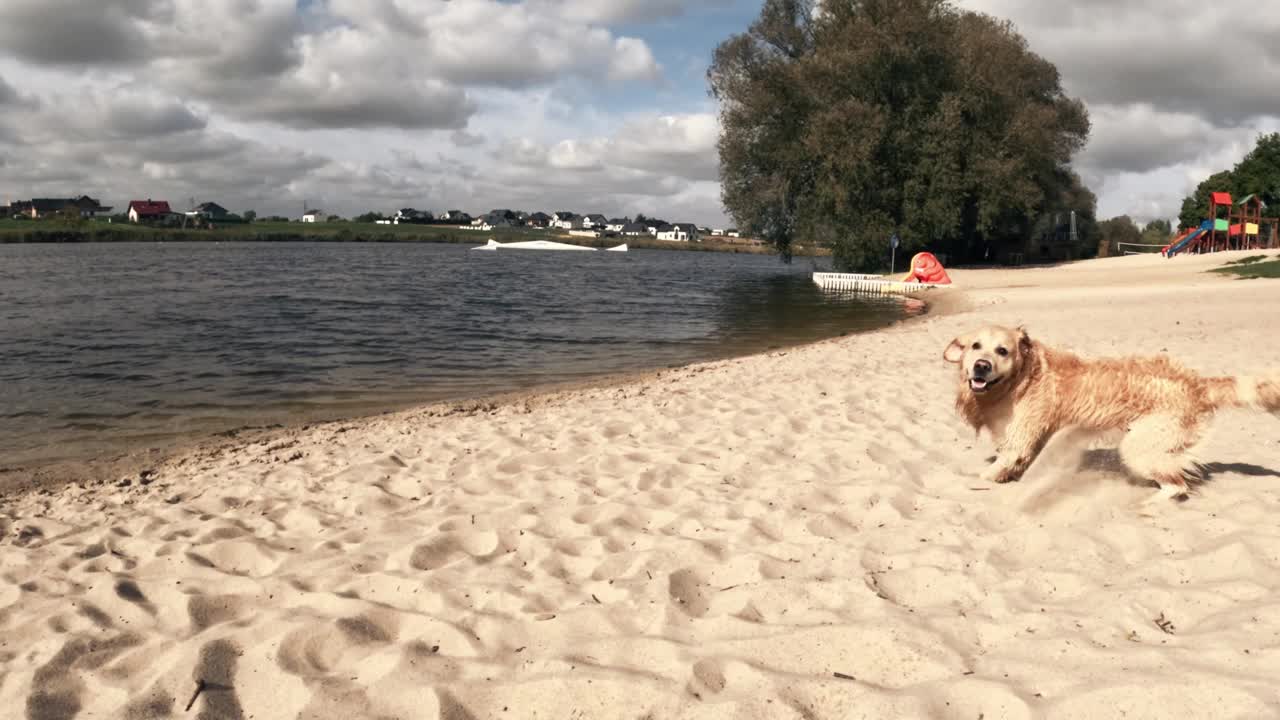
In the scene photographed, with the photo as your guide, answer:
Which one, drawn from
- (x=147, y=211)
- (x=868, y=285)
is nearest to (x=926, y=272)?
(x=868, y=285)

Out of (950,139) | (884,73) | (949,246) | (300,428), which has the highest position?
(884,73)

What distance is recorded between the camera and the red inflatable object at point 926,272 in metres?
34.9

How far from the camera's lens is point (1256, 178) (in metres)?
65.1

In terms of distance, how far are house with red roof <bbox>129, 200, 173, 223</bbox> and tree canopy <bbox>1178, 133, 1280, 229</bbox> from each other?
16806 centimetres

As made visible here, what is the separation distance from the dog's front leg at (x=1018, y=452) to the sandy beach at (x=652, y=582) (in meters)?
0.15

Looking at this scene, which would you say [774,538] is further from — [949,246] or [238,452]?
[949,246]

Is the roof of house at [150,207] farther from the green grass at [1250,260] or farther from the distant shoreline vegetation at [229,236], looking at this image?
the green grass at [1250,260]

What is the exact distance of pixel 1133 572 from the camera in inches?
162

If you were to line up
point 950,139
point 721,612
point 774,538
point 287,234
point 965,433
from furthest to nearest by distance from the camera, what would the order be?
point 287,234 < point 950,139 < point 965,433 < point 774,538 < point 721,612

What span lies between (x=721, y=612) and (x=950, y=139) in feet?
142

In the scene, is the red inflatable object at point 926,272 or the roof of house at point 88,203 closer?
the red inflatable object at point 926,272

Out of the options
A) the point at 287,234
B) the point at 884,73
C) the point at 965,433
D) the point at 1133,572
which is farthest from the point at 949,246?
the point at 287,234

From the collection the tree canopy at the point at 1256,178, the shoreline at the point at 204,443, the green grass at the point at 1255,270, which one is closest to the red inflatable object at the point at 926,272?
the green grass at the point at 1255,270

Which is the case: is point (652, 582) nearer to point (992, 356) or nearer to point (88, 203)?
point (992, 356)
